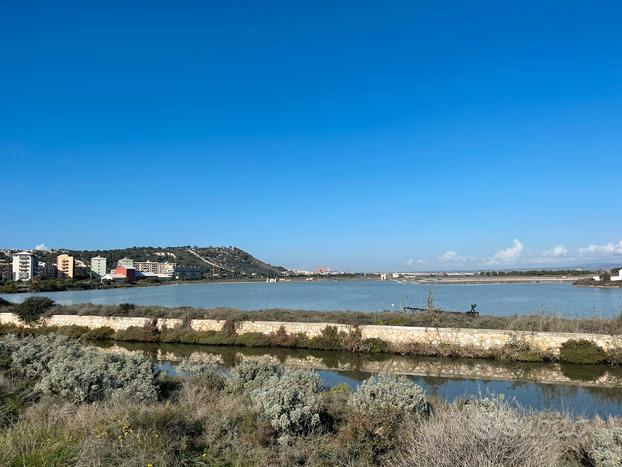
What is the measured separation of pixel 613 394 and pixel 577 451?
10.3 metres

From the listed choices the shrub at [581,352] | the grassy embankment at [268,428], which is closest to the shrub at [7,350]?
the grassy embankment at [268,428]

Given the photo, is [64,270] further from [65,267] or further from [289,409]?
[289,409]

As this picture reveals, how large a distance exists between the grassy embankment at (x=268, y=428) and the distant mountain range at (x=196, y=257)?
146925mm

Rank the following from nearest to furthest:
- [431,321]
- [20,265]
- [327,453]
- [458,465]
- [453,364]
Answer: [458,465]
[327,453]
[453,364]
[431,321]
[20,265]

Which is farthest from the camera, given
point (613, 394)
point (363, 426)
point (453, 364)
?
point (453, 364)

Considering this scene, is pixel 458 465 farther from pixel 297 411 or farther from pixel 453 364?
pixel 453 364

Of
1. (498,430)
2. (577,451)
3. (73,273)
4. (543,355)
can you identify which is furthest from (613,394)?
(73,273)

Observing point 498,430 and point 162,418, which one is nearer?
point 498,430

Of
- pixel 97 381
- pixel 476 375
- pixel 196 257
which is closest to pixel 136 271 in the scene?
pixel 196 257

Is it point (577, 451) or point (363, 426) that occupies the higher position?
point (363, 426)

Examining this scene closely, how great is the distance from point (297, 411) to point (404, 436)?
1.49 meters

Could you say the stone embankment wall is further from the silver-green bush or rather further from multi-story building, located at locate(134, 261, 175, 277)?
multi-story building, located at locate(134, 261, 175, 277)

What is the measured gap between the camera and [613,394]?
14273 mm

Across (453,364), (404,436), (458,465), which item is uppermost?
(458,465)
